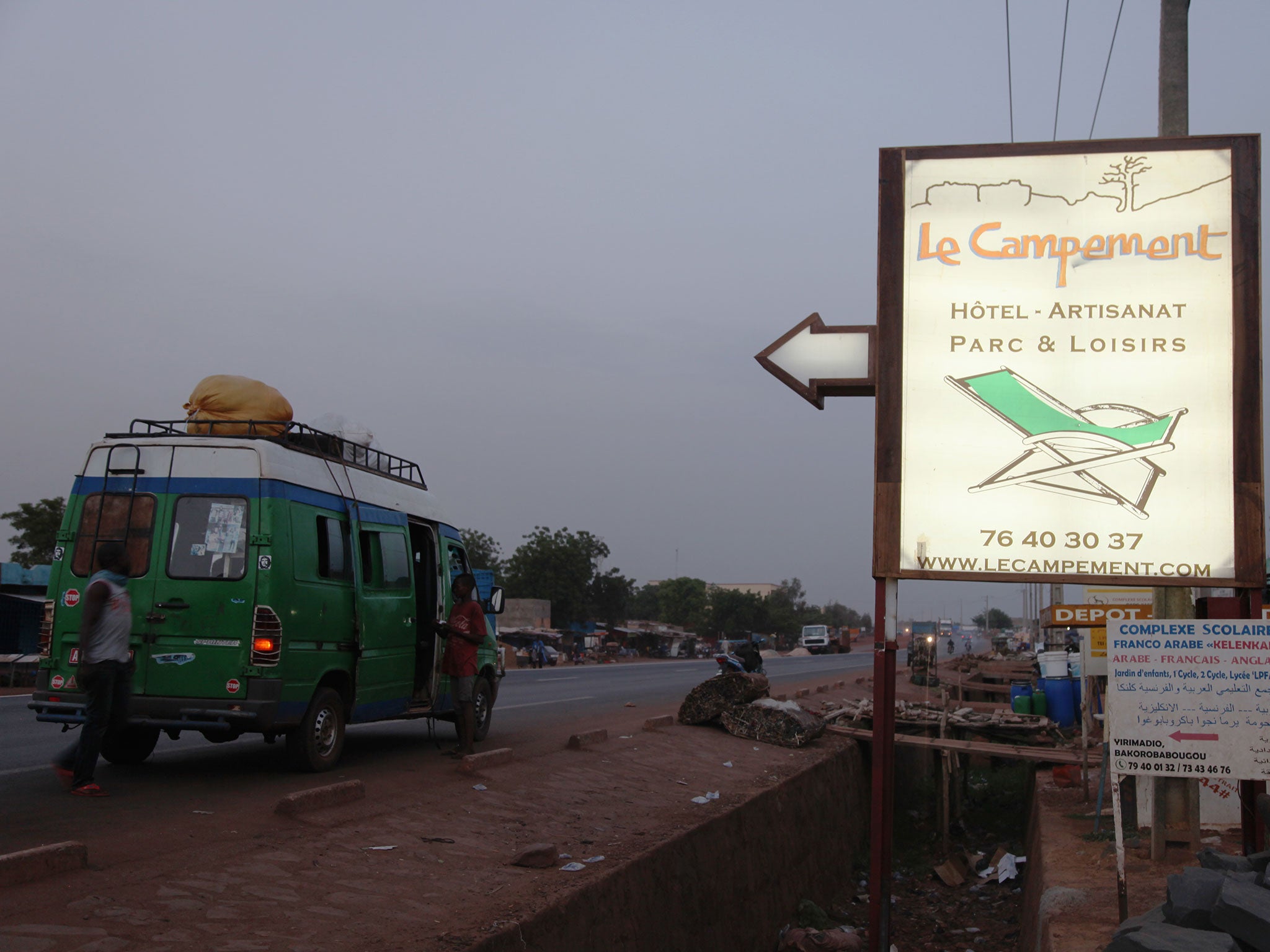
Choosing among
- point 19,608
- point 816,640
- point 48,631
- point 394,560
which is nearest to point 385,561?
point 394,560

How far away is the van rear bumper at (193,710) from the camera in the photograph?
766 cm

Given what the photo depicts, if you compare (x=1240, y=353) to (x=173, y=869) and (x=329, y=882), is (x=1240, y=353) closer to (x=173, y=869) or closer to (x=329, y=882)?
(x=329, y=882)

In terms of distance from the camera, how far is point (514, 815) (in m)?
7.84

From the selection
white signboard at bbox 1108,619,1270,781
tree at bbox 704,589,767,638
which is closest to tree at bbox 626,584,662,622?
tree at bbox 704,589,767,638

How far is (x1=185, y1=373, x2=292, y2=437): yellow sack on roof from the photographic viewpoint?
28.3ft

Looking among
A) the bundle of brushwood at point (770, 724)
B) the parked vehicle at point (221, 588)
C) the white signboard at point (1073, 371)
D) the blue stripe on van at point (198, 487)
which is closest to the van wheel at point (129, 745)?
the parked vehicle at point (221, 588)

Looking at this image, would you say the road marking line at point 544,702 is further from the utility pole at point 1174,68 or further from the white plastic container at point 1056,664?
the utility pole at point 1174,68

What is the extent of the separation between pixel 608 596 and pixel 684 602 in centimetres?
2951

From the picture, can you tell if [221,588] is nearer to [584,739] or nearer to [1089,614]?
[584,739]

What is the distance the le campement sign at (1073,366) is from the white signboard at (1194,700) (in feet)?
2.18

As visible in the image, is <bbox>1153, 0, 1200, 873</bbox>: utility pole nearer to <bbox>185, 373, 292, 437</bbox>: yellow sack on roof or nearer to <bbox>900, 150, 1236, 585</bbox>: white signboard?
<bbox>900, 150, 1236, 585</bbox>: white signboard

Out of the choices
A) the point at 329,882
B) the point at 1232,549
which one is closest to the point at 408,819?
the point at 329,882

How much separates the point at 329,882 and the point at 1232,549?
5.68 metres

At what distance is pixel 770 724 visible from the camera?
1440 centimetres
